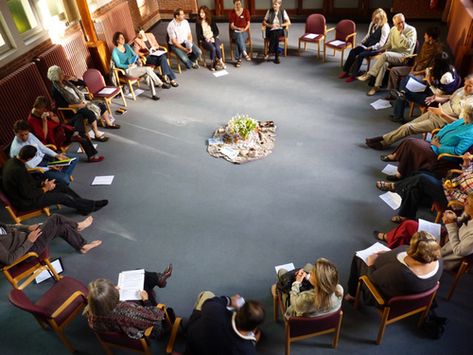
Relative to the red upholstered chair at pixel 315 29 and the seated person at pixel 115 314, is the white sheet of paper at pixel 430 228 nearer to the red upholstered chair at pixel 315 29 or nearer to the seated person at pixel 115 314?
the seated person at pixel 115 314

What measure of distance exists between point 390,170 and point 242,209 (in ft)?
6.91

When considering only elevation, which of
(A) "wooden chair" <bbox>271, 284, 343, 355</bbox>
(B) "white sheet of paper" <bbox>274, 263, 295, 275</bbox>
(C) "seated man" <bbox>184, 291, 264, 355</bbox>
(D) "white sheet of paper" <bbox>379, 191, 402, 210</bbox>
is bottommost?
(B) "white sheet of paper" <bbox>274, 263, 295, 275</bbox>

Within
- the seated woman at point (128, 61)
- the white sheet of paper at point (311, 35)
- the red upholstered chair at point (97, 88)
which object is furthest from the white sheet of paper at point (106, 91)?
the white sheet of paper at point (311, 35)

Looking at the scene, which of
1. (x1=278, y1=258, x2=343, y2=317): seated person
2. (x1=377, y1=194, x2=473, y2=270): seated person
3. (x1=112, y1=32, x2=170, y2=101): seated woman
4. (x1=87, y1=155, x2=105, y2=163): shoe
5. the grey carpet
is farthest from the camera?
(x1=112, y1=32, x2=170, y2=101): seated woman

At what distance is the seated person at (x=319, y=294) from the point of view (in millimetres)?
2531

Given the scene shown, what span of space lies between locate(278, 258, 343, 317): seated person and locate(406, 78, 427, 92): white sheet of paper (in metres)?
4.04

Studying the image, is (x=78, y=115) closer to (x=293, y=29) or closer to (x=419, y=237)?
(x=419, y=237)

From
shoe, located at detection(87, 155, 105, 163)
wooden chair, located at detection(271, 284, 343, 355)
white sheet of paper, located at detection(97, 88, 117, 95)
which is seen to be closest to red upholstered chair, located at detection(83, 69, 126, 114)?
white sheet of paper, located at detection(97, 88, 117, 95)

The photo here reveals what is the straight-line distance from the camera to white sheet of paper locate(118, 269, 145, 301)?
3.13 m

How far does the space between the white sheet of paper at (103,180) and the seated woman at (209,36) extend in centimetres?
390

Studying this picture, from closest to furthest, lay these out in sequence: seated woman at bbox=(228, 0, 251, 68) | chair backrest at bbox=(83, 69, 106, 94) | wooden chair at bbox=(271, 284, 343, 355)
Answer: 1. wooden chair at bbox=(271, 284, 343, 355)
2. chair backrest at bbox=(83, 69, 106, 94)
3. seated woman at bbox=(228, 0, 251, 68)

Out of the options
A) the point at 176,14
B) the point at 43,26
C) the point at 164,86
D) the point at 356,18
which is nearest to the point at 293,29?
the point at 356,18

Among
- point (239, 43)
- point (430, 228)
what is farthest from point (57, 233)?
point (239, 43)

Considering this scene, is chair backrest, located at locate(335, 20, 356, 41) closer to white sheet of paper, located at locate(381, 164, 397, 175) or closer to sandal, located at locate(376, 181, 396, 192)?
white sheet of paper, located at locate(381, 164, 397, 175)
